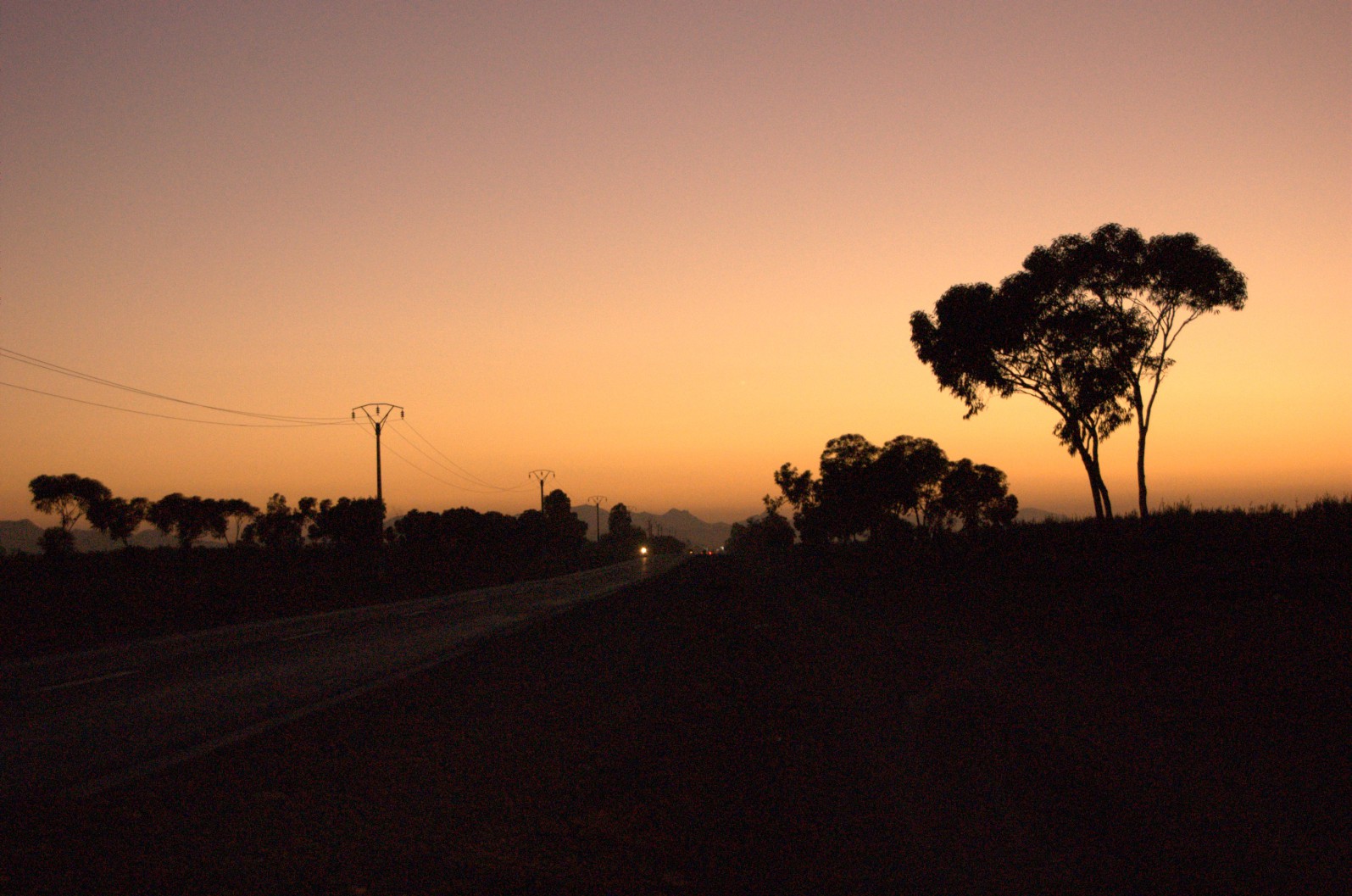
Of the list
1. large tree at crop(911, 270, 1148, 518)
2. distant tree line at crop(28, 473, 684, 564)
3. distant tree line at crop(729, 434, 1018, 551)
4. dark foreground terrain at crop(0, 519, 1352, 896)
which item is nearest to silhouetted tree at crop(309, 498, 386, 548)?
distant tree line at crop(28, 473, 684, 564)

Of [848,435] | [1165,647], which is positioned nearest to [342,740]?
[1165,647]

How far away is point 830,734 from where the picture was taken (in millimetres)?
8930

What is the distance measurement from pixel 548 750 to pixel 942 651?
908 cm

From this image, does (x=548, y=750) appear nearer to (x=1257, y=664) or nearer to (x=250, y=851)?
(x=250, y=851)

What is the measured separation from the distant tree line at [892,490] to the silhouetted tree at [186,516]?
110 metres

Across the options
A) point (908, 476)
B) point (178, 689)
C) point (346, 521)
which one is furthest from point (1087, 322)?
point (346, 521)

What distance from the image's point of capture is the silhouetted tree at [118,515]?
15262 centimetres

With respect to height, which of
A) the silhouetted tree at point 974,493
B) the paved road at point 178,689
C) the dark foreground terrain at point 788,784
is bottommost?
the dark foreground terrain at point 788,784

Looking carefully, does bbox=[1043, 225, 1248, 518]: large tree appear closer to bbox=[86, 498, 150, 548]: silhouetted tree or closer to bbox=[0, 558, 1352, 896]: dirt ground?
bbox=[0, 558, 1352, 896]: dirt ground

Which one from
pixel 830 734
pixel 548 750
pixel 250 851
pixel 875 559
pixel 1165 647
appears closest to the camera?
pixel 250 851

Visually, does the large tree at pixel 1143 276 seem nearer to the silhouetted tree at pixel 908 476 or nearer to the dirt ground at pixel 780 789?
the dirt ground at pixel 780 789

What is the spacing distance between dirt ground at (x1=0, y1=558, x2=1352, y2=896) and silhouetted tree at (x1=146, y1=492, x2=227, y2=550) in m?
174

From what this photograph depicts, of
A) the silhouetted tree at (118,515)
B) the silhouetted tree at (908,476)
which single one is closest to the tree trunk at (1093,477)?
the silhouetted tree at (908,476)

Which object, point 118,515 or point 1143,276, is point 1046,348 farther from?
point 118,515
